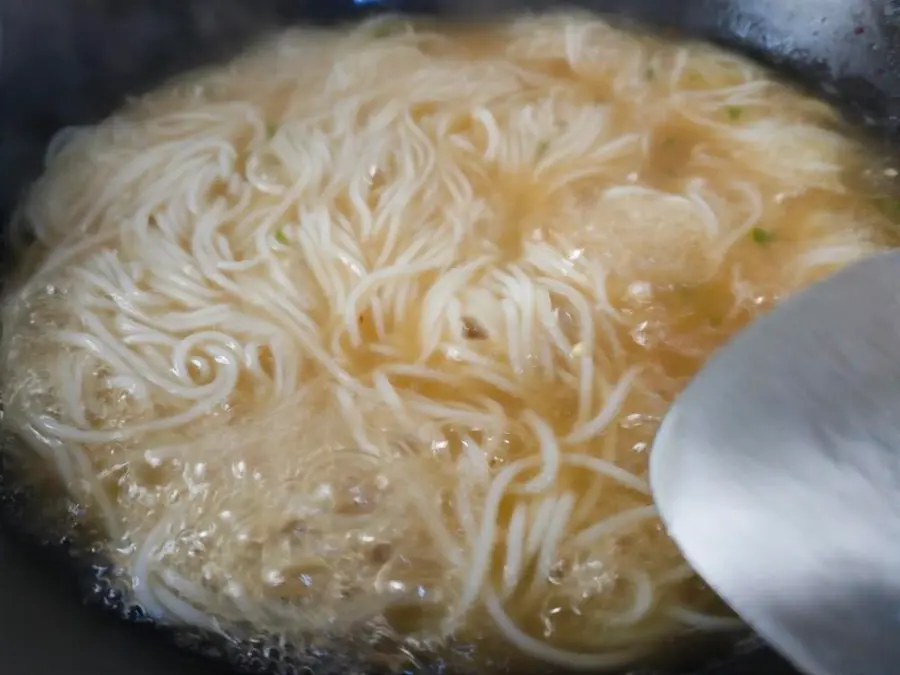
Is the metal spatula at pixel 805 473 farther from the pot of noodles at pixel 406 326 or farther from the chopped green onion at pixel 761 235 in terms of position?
the chopped green onion at pixel 761 235

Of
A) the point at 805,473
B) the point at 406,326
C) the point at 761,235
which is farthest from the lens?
the point at 761,235

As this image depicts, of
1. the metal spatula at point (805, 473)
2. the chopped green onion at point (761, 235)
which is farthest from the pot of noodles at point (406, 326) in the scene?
the metal spatula at point (805, 473)

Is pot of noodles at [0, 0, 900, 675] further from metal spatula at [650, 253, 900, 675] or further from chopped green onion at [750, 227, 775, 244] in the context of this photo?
metal spatula at [650, 253, 900, 675]

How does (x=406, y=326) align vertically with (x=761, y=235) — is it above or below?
below

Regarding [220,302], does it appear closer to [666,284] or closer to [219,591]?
[219,591]

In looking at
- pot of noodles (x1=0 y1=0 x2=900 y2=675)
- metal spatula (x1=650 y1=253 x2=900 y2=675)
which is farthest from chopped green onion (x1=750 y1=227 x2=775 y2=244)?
metal spatula (x1=650 y1=253 x2=900 y2=675)

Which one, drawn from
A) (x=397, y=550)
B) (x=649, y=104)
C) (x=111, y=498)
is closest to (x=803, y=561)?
(x=397, y=550)

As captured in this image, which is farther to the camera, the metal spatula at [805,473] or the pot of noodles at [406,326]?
the pot of noodles at [406,326]
